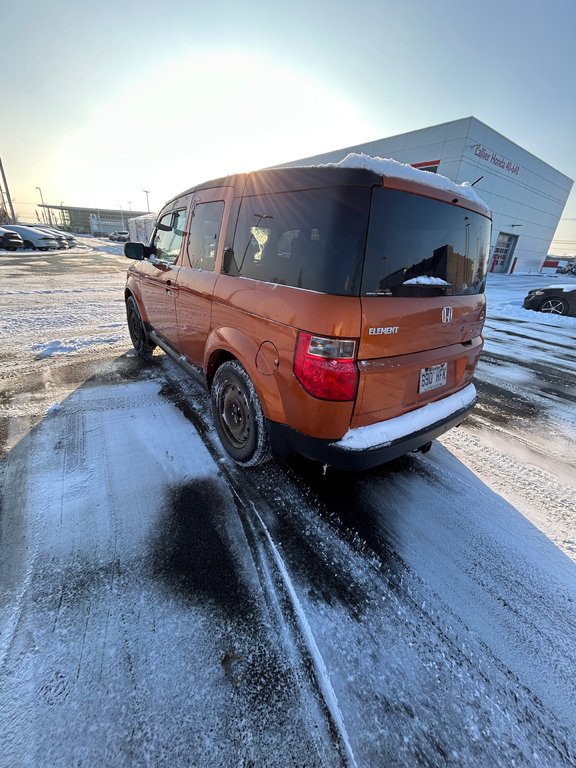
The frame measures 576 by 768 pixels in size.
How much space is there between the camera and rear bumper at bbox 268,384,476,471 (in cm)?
190

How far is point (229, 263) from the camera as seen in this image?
2.53m

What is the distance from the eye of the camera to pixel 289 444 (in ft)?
6.89

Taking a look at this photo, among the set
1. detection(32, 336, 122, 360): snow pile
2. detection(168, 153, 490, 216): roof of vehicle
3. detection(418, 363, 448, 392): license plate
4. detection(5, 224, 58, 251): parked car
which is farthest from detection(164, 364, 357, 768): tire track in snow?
detection(5, 224, 58, 251): parked car

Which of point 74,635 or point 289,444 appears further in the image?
point 289,444

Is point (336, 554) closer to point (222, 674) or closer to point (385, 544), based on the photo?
point (385, 544)

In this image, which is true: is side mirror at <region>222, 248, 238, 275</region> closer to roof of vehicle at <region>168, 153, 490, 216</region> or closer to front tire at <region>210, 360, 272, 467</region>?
roof of vehicle at <region>168, 153, 490, 216</region>

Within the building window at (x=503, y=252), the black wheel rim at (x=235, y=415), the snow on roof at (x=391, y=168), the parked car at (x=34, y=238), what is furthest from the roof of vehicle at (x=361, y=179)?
the building window at (x=503, y=252)

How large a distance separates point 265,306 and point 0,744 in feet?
7.15

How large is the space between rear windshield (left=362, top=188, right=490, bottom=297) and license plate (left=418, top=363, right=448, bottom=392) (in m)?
0.50

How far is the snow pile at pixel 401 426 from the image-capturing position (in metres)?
1.91

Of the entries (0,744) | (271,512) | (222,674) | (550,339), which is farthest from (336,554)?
(550,339)

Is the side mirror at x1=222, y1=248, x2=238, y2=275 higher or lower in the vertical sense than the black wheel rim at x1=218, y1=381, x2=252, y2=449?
higher

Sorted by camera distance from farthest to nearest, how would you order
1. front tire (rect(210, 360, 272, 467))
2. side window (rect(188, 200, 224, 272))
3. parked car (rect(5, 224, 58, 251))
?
1. parked car (rect(5, 224, 58, 251))
2. side window (rect(188, 200, 224, 272))
3. front tire (rect(210, 360, 272, 467))

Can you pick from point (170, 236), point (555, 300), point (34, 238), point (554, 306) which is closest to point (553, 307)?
point (554, 306)
